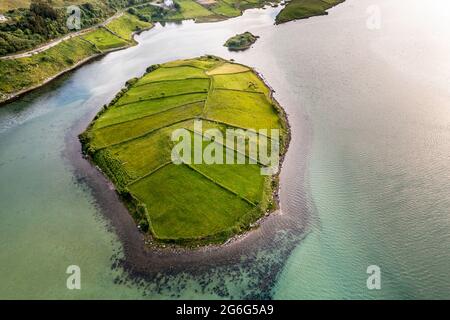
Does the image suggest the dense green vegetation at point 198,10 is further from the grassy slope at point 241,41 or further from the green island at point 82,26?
the grassy slope at point 241,41

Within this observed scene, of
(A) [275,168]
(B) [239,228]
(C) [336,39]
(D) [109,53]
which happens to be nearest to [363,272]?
(B) [239,228]

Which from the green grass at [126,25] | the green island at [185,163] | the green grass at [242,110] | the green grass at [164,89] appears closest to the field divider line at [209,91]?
the green island at [185,163]

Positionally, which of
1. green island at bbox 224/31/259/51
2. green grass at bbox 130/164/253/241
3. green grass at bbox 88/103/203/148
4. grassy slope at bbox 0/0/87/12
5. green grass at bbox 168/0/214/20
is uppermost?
grassy slope at bbox 0/0/87/12

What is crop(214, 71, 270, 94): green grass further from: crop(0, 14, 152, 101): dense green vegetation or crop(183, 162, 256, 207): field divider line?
crop(0, 14, 152, 101): dense green vegetation

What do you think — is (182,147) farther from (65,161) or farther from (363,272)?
(363,272)

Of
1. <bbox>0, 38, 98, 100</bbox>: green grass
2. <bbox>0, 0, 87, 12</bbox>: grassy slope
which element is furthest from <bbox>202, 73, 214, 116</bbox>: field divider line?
<bbox>0, 0, 87, 12</bbox>: grassy slope

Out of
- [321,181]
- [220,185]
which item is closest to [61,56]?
[220,185]
